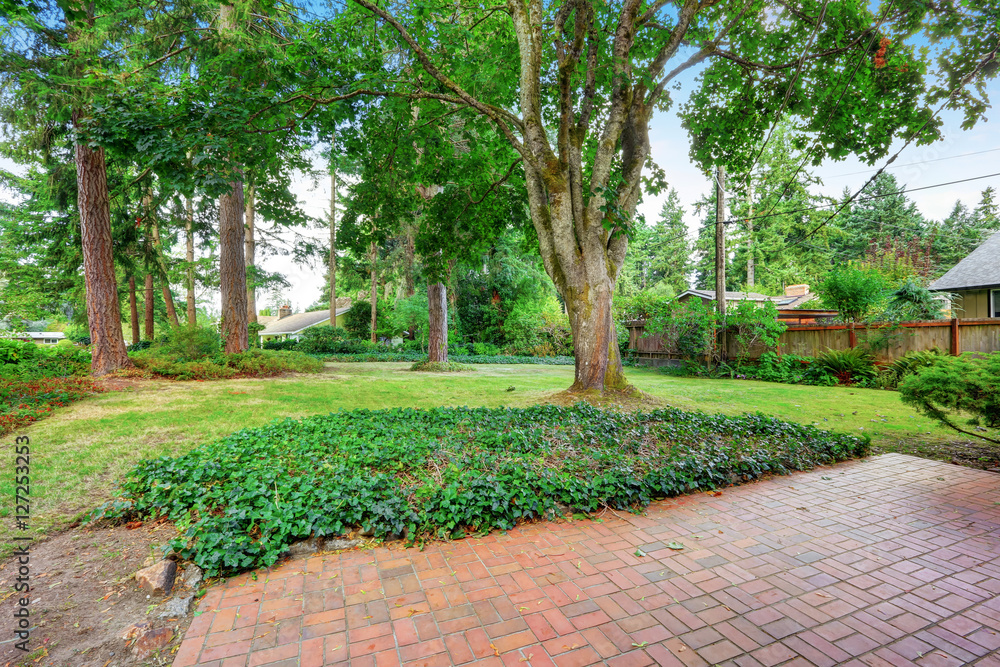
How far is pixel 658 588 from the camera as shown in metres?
2.59

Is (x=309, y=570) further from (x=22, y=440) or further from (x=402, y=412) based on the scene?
(x=22, y=440)

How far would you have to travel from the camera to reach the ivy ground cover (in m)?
3.15

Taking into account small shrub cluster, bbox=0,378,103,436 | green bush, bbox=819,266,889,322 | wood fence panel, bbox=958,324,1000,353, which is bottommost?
small shrub cluster, bbox=0,378,103,436

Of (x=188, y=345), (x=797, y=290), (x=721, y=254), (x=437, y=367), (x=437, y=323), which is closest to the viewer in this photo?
(x=188, y=345)

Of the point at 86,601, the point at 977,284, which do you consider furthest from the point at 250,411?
the point at 977,284

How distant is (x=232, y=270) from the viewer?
41.9 feet

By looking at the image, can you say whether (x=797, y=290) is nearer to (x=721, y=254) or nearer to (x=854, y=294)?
(x=854, y=294)

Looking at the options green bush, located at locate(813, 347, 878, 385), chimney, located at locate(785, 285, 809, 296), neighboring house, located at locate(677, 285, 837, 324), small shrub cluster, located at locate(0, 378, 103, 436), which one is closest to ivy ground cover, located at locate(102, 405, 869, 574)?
small shrub cluster, located at locate(0, 378, 103, 436)

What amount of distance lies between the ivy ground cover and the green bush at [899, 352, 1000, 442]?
2.79ft

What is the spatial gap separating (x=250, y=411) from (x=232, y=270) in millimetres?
6916

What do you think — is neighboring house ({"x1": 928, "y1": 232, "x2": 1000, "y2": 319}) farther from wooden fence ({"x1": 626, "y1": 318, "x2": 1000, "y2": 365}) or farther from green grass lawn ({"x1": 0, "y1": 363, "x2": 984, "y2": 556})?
green grass lawn ({"x1": 0, "y1": 363, "x2": 984, "y2": 556})

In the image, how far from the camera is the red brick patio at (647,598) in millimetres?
2084

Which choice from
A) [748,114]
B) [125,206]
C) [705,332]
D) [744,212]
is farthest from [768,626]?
[744,212]

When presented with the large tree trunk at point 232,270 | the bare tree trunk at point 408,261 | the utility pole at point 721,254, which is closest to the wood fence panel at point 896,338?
the utility pole at point 721,254
